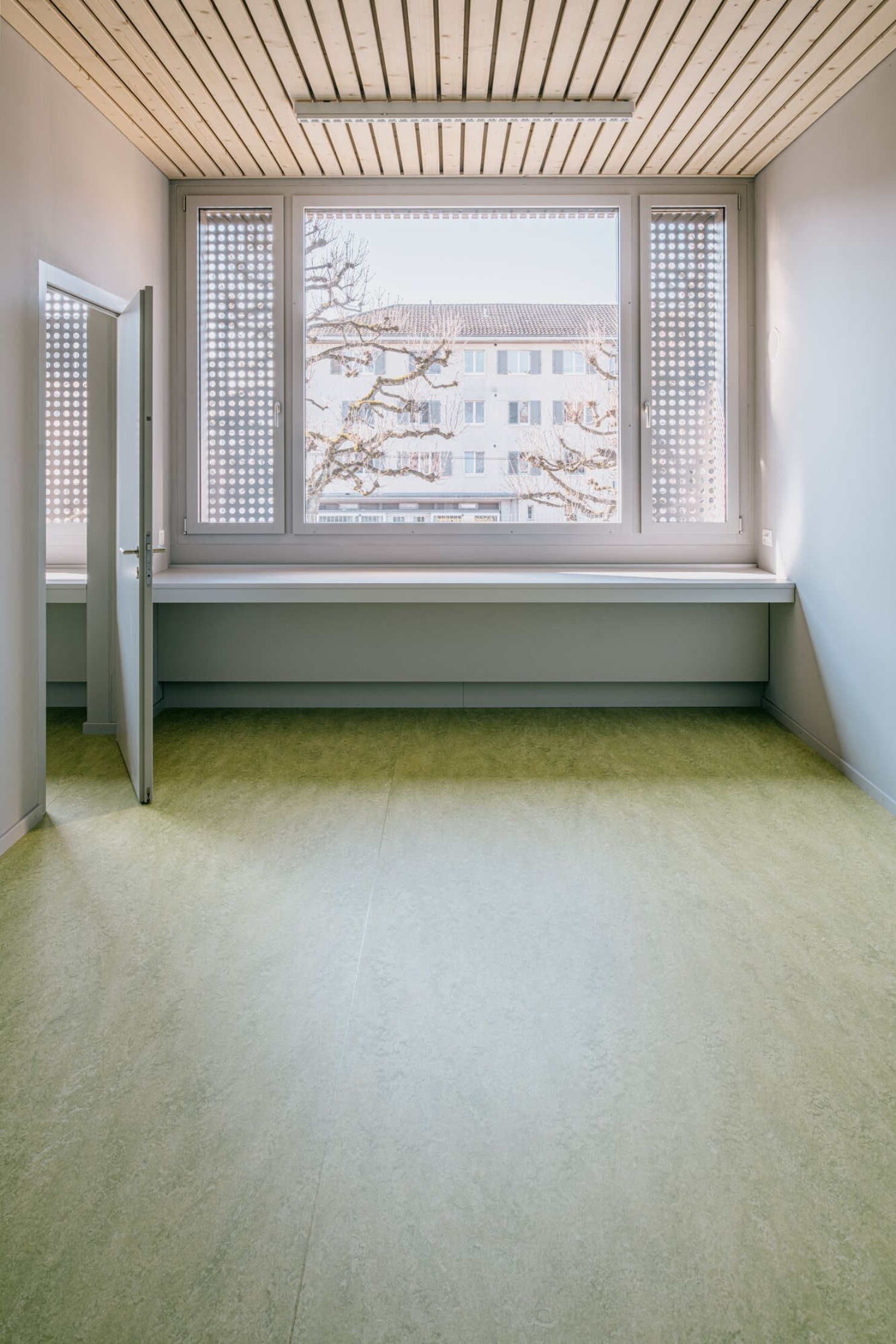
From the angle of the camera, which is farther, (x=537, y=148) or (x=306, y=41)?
(x=537, y=148)

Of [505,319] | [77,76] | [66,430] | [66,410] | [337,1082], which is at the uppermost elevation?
[77,76]

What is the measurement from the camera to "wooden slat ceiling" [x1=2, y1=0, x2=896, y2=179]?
3314mm

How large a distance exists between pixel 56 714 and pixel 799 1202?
177 inches

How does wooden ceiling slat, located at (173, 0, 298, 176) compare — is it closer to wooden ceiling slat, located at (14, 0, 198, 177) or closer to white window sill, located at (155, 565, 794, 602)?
wooden ceiling slat, located at (14, 0, 198, 177)

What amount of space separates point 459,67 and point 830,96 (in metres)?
1.54

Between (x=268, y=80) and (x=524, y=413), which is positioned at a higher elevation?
(x=268, y=80)

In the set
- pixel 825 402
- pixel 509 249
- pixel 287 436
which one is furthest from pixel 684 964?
pixel 509 249

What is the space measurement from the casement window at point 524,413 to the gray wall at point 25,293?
7.42ft

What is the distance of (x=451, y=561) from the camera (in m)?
5.33

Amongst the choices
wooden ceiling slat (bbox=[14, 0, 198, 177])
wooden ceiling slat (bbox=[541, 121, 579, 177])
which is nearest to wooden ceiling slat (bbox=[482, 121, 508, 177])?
wooden ceiling slat (bbox=[541, 121, 579, 177])

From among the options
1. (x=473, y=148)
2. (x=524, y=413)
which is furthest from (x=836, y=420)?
(x=473, y=148)

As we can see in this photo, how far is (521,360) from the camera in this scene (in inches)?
209

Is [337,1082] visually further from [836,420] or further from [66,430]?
[66,430]

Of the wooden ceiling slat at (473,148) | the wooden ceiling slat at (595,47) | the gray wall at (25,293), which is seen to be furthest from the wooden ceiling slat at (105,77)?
the wooden ceiling slat at (595,47)
